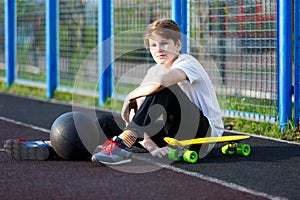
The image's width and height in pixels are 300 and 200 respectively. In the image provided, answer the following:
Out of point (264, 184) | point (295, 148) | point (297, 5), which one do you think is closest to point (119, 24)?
point (297, 5)

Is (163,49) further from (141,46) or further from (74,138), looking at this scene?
(141,46)

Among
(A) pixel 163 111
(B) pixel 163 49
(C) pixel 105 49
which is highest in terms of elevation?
(B) pixel 163 49

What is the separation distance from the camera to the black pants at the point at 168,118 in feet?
19.5

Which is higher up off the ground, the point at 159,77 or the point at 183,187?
the point at 159,77

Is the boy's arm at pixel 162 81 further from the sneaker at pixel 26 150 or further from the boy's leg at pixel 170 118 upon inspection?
the sneaker at pixel 26 150

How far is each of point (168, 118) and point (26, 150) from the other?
1.23 m

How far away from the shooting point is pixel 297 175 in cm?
553

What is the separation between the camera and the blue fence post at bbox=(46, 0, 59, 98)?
1266cm

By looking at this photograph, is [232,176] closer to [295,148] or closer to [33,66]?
[295,148]

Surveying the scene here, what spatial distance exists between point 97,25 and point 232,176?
263 inches

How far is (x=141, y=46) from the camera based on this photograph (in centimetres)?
1083

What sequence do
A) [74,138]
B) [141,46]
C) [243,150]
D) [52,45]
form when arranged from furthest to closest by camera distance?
1. [52,45]
2. [141,46]
3. [243,150]
4. [74,138]

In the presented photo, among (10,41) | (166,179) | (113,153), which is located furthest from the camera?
(10,41)

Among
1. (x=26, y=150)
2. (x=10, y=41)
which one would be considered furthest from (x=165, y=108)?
(x=10, y=41)
